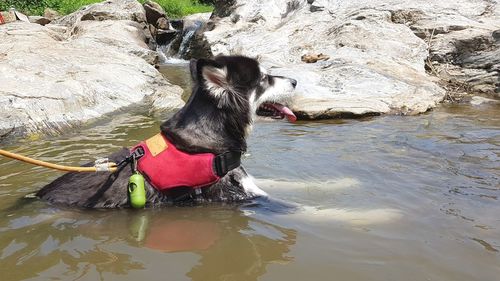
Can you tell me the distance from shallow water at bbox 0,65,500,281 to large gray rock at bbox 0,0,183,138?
1.56 m

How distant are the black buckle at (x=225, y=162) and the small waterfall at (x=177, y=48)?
49.5 ft

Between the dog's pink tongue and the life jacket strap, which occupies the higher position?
the dog's pink tongue

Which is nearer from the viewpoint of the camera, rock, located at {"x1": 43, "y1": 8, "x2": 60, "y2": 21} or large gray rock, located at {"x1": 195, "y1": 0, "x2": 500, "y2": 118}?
large gray rock, located at {"x1": 195, "y1": 0, "x2": 500, "y2": 118}

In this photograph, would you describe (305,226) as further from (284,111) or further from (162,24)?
(162,24)

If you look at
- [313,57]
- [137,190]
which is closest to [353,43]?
[313,57]

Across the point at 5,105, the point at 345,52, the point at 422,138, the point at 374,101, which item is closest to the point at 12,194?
the point at 5,105

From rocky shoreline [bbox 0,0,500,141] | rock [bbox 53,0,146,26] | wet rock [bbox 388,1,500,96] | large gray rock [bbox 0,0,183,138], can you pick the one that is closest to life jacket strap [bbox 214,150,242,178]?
rocky shoreline [bbox 0,0,500,141]

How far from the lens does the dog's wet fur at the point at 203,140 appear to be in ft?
13.1

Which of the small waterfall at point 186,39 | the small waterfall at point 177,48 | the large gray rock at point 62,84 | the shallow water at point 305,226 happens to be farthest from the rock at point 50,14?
the shallow water at point 305,226

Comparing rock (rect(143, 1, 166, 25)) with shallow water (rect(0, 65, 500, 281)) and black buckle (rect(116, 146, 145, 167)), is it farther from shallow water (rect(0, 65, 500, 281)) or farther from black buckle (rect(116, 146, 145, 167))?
black buckle (rect(116, 146, 145, 167))

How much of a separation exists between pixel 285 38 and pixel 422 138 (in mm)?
7430

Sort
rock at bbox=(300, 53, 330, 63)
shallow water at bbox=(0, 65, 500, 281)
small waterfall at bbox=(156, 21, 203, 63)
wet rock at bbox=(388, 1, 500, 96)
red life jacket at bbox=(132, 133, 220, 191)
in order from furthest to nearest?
small waterfall at bbox=(156, 21, 203, 63)
rock at bbox=(300, 53, 330, 63)
wet rock at bbox=(388, 1, 500, 96)
red life jacket at bbox=(132, 133, 220, 191)
shallow water at bbox=(0, 65, 500, 281)

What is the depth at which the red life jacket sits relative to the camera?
12.7 feet

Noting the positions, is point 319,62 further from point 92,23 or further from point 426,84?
point 92,23
